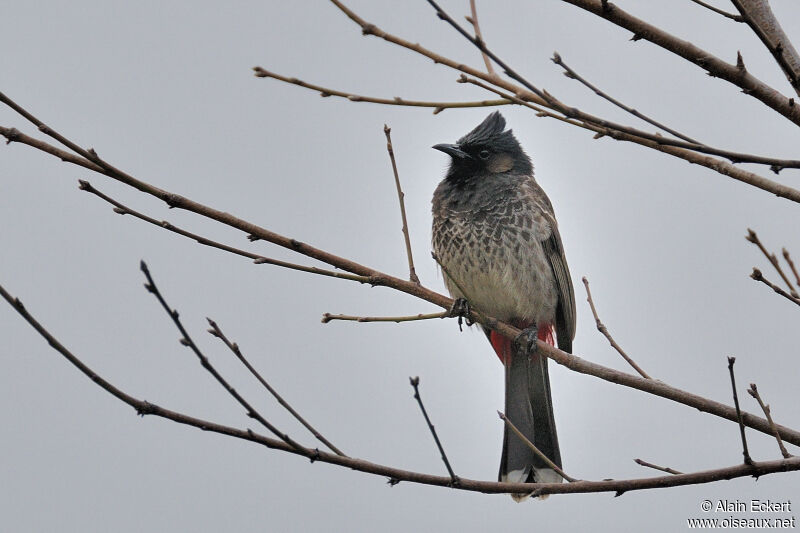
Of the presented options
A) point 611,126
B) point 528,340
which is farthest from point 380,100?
point 528,340

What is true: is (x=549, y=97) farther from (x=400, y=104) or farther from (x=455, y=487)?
(x=455, y=487)

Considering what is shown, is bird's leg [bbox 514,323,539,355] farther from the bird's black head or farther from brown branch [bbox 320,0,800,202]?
brown branch [bbox 320,0,800,202]

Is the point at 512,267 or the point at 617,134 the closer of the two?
the point at 617,134

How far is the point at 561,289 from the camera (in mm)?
5902

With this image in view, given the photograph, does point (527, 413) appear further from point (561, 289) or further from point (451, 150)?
point (451, 150)

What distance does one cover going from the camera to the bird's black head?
5984mm

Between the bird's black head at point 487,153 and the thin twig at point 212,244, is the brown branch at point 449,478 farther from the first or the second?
the bird's black head at point 487,153

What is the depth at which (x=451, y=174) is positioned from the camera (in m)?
6.07

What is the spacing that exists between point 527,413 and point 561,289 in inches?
32.4

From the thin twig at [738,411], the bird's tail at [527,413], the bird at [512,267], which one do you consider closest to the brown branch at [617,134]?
the thin twig at [738,411]

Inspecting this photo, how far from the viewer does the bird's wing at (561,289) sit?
5.89m

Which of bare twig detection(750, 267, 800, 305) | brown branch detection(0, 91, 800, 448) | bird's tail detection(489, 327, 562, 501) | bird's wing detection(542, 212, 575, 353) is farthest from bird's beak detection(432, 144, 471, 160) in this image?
bare twig detection(750, 267, 800, 305)

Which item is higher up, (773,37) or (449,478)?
(773,37)

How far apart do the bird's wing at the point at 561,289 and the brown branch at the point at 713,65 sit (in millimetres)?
3483
